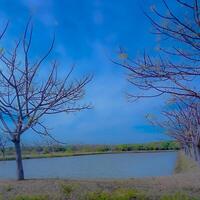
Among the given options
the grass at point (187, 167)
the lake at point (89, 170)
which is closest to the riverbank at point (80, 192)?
the lake at point (89, 170)

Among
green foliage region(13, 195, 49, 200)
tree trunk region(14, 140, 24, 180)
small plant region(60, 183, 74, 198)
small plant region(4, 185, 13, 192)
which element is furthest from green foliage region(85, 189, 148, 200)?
tree trunk region(14, 140, 24, 180)

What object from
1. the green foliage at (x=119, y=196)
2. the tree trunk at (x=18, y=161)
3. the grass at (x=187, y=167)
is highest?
the tree trunk at (x=18, y=161)

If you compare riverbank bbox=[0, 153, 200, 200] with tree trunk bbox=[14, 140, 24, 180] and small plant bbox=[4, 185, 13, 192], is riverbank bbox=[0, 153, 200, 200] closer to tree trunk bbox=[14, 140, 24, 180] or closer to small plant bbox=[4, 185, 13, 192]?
small plant bbox=[4, 185, 13, 192]

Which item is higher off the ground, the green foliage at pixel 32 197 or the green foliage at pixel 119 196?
the green foliage at pixel 32 197

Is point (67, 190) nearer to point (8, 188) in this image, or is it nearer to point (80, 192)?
point (80, 192)

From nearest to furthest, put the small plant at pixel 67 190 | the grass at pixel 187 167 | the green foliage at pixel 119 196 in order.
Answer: the green foliage at pixel 119 196
the small plant at pixel 67 190
the grass at pixel 187 167

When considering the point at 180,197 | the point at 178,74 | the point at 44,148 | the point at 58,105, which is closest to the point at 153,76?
the point at 178,74

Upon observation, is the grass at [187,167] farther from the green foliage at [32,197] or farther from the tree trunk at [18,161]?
the green foliage at [32,197]

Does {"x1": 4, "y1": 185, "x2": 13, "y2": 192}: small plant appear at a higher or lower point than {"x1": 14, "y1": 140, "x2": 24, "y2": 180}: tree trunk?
lower

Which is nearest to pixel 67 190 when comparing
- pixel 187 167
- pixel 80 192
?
pixel 80 192

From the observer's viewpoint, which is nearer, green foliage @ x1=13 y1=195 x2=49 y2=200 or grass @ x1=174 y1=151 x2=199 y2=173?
green foliage @ x1=13 y1=195 x2=49 y2=200

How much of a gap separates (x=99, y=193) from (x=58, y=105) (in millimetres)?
4819

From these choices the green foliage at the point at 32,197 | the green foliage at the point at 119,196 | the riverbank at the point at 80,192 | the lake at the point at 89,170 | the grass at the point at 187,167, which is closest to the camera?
the green foliage at the point at 32,197

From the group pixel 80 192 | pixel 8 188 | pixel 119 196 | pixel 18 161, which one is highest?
pixel 18 161
